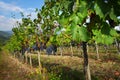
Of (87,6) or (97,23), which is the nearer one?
(87,6)

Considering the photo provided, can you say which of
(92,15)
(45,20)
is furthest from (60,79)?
(92,15)

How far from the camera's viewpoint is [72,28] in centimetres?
441

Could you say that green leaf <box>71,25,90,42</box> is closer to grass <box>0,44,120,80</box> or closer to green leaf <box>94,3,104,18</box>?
green leaf <box>94,3,104,18</box>

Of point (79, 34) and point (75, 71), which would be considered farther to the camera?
point (75, 71)

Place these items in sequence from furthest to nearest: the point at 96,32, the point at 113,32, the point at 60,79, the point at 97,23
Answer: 1. the point at 60,79
2. the point at 97,23
3. the point at 96,32
4. the point at 113,32

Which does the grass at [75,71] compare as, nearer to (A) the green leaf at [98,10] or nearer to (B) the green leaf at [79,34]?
(B) the green leaf at [79,34]

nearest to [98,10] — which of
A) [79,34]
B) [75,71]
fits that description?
[79,34]

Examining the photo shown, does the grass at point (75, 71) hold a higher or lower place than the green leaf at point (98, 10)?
lower

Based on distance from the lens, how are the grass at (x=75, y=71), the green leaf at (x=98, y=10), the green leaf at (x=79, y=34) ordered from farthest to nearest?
the grass at (x=75, y=71) < the green leaf at (x=79, y=34) < the green leaf at (x=98, y=10)

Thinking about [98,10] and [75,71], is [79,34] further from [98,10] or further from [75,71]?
[75,71]

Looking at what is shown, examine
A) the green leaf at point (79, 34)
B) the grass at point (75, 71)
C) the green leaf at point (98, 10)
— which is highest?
the green leaf at point (98, 10)

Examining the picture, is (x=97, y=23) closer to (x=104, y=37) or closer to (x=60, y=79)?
(x=104, y=37)

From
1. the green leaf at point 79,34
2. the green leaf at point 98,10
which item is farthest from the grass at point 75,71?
the green leaf at point 98,10

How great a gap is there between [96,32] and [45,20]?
16775mm
